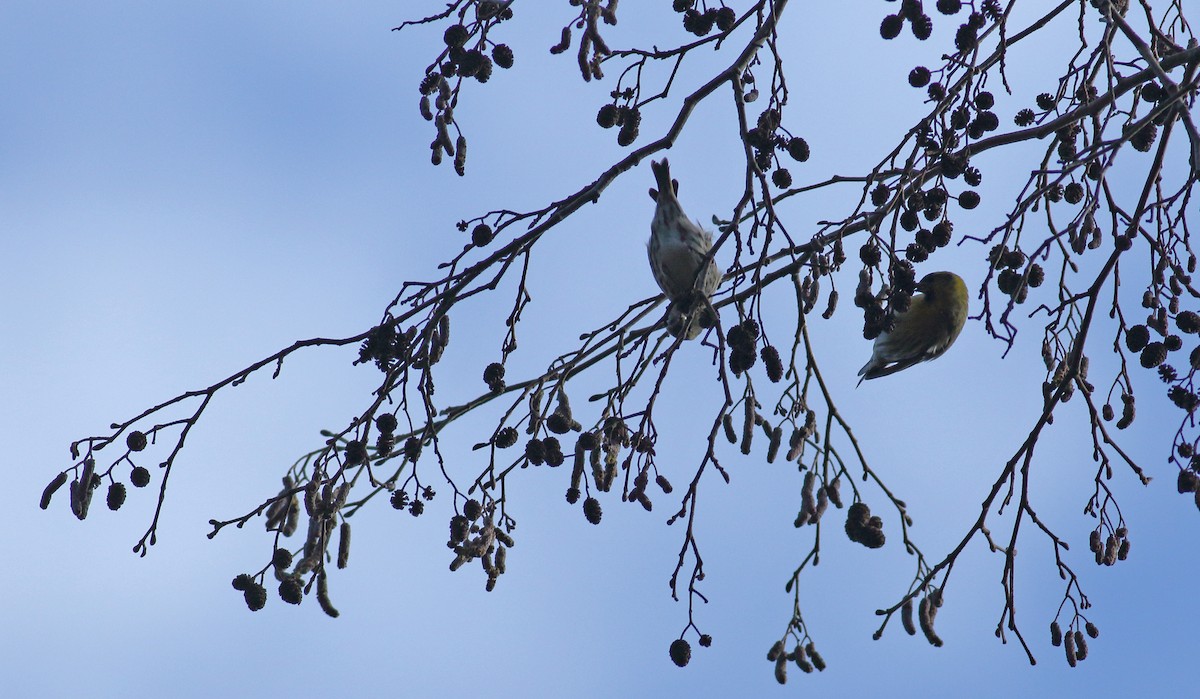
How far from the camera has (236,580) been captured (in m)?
2.94

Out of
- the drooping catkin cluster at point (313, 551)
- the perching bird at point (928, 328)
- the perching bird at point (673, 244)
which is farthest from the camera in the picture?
the perching bird at point (928, 328)

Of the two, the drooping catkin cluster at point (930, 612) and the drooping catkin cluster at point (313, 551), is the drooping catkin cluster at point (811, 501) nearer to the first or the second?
the drooping catkin cluster at point (930, 612)

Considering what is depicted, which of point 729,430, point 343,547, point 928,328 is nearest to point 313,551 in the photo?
point 343,547

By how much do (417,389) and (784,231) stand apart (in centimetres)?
98

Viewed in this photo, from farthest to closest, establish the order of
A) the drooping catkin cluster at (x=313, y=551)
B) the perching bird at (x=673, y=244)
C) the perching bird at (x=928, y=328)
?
the perching bird at (x=928, y=328)
the perching bird at (x=673, y=244)
the drooping catkin cluster at (x=313, y=551)

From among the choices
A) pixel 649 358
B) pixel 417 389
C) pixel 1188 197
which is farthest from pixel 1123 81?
pixel 417 389

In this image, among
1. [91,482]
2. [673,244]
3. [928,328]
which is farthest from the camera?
[928,328]

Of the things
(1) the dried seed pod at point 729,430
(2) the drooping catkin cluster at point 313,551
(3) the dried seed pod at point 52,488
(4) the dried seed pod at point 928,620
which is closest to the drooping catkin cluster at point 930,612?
(4) the dried seed pod at point 928,620

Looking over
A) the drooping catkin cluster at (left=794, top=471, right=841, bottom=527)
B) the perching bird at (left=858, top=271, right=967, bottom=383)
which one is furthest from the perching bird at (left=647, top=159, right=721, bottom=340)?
the perching bird at (left=858, top=271, right=967, bottom=383)

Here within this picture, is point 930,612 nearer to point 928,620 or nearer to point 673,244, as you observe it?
point 928,620

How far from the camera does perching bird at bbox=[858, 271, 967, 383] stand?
5.25m

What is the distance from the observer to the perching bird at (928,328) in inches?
207

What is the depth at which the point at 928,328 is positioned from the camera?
5.25 metres

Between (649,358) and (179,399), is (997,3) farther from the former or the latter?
(179,399)
